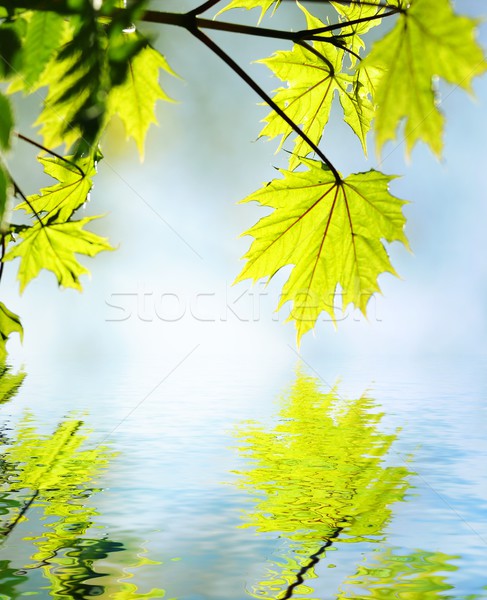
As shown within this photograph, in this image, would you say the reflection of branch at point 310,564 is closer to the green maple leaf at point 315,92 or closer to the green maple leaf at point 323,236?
the green maple leaf at point 323,236

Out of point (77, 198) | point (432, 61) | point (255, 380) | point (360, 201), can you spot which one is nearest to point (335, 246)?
point (360, 201)

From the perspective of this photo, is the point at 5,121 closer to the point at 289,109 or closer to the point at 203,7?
the point at 203,7

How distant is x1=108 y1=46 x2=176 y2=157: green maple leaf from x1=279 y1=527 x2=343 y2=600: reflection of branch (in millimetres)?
3195

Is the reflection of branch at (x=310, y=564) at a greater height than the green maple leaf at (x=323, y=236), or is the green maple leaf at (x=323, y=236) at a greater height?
the green maple leaf at (x=323, y=236)

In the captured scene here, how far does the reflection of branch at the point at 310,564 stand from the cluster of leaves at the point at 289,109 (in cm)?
272

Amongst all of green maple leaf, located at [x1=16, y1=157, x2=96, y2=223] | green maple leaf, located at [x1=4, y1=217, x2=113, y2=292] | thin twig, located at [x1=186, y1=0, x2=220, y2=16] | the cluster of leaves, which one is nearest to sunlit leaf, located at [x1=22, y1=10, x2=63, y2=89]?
the cluster of leaves

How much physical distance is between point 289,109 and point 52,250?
612mm

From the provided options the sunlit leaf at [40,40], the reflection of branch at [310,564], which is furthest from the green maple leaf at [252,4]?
the reflection of branch at [310,564]

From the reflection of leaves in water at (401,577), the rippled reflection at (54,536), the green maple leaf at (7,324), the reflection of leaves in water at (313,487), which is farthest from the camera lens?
the reflection of leaves in water at (313,487)

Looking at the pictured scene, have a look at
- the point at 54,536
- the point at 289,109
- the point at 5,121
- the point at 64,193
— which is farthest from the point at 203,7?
the point at 54,536

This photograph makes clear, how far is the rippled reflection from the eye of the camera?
3531 millimetres

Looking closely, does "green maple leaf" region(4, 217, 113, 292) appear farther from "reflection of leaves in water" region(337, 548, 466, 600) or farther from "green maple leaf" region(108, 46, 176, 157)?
"reflection of leaves in water" region(337, 548, 466, 600)

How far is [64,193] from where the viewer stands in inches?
45.4

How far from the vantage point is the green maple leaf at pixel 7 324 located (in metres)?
1.08
